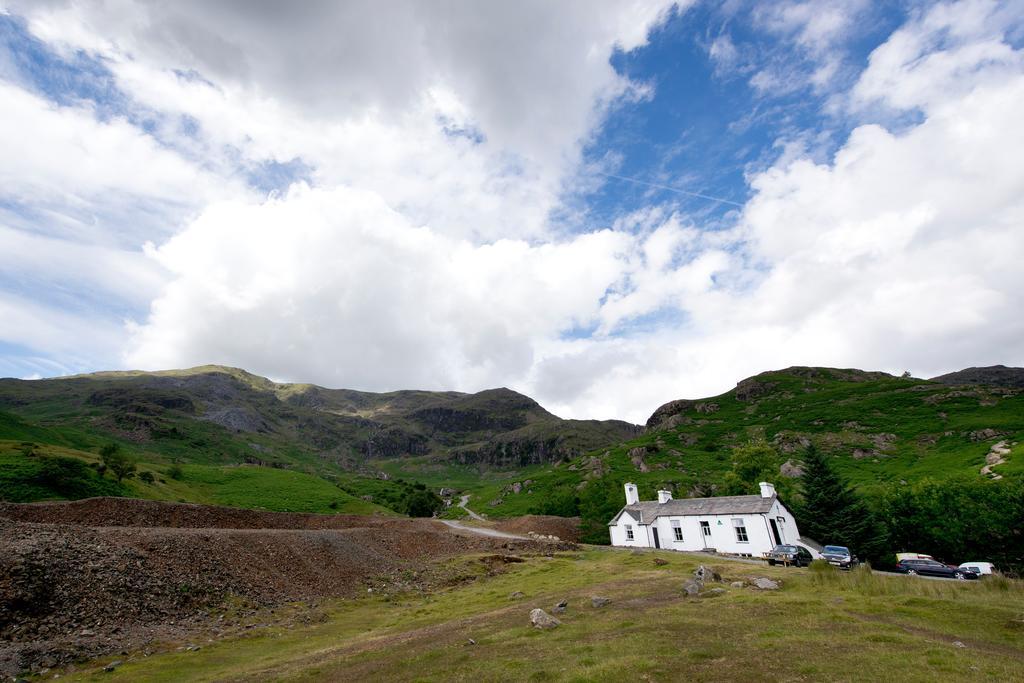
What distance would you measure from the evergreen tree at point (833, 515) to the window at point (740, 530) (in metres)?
9.03

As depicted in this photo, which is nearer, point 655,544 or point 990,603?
point 990,603

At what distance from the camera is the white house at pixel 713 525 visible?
55147mm

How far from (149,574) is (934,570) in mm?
60037

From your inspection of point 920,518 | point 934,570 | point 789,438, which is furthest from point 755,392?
point 934,570

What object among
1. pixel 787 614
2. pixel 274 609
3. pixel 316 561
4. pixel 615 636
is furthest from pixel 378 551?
pixel 787 614

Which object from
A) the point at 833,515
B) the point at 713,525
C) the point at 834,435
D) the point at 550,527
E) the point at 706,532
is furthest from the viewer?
the point at 834,435

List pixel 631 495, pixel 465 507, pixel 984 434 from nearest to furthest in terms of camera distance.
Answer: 1. pixel 631 495
2. pixel 984 434
3. pixel 465 507

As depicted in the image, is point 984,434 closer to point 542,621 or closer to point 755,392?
point 755,392

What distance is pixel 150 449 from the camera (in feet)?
569

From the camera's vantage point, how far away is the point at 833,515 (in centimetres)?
5647

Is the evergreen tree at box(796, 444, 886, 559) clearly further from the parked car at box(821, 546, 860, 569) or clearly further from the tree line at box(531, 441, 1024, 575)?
the parked car at box(821, 546, 860, 569)

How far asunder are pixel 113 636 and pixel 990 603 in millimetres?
40581

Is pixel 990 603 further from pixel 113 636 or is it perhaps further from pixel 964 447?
pixel 964 447

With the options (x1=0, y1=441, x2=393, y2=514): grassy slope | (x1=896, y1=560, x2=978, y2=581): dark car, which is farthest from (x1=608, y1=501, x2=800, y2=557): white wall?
(x1=0, y1=441, x2=393, y2=514): grassy slope
